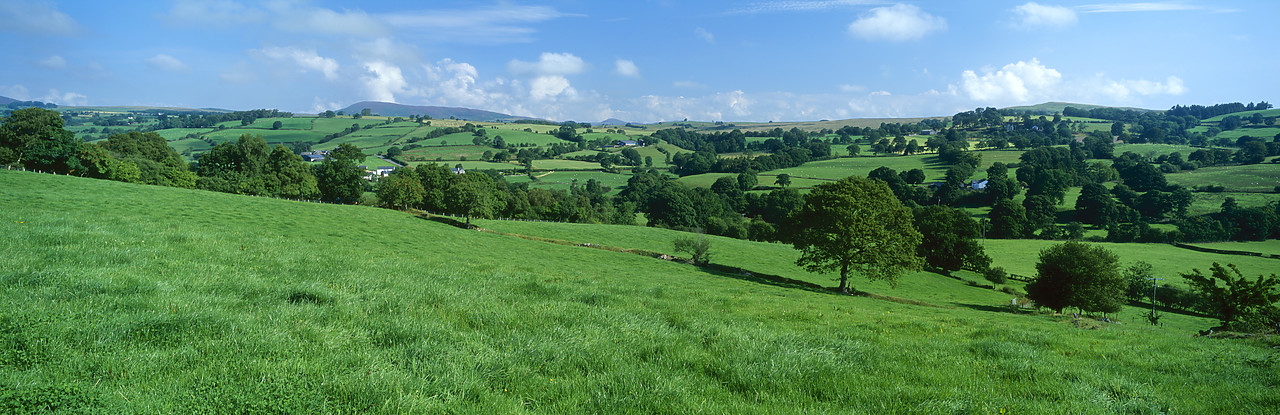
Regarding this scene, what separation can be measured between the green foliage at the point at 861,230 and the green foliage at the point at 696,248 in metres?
13.3

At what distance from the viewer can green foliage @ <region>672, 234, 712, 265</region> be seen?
5272cm

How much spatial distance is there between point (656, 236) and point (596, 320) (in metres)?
→ 59.3

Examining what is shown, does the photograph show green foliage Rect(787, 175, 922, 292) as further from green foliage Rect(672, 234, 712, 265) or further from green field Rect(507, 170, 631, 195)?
green field Rect(507, 170, 631, 195)

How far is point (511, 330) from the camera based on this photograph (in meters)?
7.23

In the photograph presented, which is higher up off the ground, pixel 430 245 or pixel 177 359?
pixel 177 359

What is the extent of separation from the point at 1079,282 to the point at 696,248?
106 feet

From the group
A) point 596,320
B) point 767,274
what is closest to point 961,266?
point 767,274

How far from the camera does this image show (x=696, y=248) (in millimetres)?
53375

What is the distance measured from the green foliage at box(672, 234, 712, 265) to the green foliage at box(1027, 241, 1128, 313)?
1153 inches

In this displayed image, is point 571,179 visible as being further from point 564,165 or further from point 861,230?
point 861,230

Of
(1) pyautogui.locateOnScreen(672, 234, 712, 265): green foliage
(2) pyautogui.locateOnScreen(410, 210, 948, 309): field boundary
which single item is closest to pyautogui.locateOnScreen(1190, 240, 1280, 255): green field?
(2) pyautogui.locateOnScreen(410, 210, 948, 309): field boundary

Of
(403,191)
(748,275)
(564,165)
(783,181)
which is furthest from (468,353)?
(564,165)

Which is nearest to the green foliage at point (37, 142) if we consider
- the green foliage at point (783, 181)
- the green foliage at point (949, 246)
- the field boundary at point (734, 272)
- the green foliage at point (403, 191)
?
the green foliage at point (403, 191)

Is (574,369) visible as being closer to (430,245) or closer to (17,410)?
(17,410)
